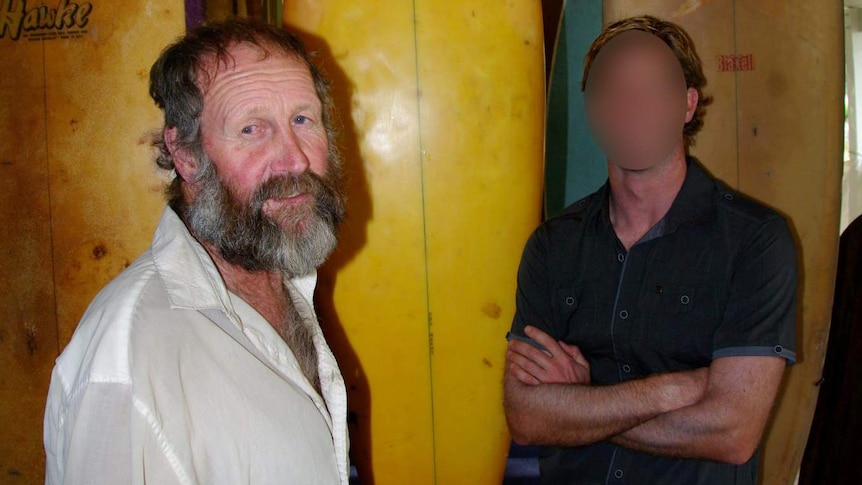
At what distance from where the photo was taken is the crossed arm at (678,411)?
1093 millimetres

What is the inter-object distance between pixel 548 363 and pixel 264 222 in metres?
0.59

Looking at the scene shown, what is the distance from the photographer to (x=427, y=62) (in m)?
1.64

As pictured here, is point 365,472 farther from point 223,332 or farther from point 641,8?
point 641,8

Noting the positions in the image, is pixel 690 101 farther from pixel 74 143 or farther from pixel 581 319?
pixel 74 143

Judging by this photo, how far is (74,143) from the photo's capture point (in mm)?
1752

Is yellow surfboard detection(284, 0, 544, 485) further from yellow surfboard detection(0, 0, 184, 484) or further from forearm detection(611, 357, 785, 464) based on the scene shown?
forearm detection(611, 357, 785, 464)

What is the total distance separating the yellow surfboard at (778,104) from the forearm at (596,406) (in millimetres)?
898

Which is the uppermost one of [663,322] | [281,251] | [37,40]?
[37,40]

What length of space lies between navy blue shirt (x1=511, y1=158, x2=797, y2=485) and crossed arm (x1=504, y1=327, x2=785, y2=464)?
4cm

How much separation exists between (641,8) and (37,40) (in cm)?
166

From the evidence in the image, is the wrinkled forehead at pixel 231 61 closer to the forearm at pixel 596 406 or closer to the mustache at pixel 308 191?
the mustache at pixel 308 191

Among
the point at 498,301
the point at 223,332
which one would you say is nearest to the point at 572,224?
the point at 498,301

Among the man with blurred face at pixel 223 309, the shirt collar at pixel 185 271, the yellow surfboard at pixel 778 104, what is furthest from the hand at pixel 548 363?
the yellow surfboard at pixel 778 104

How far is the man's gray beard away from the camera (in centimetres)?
106
